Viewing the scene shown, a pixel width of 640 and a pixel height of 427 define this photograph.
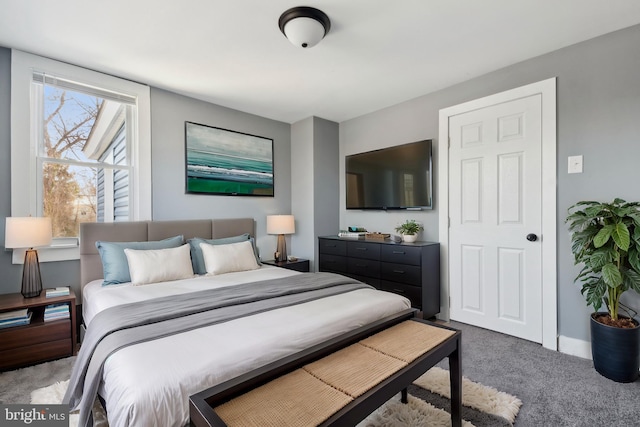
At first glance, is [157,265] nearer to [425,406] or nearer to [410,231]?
[425,406]

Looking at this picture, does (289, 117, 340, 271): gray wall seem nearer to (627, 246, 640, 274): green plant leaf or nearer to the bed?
the bed

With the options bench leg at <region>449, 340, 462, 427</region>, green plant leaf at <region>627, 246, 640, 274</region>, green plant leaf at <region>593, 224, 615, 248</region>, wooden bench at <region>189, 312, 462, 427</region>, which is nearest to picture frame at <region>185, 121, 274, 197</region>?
wooden bench at <region>189, 312, 462, 427</region>

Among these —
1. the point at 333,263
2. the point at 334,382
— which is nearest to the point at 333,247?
the point at 333,263

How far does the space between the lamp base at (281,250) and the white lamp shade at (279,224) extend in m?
0.11

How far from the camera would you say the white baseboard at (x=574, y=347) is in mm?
2416

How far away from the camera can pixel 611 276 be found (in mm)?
1957

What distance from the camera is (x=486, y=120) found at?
118 inches

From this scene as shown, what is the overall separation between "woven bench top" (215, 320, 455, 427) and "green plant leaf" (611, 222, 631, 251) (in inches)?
50.8

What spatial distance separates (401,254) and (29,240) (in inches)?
126

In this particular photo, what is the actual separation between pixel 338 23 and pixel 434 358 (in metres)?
2.22

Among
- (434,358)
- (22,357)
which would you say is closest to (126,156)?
(22,357)

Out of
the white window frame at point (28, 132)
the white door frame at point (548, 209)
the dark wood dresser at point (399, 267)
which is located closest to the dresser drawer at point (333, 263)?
the dark wood dresser at point (399, 267)

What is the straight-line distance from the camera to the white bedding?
1.06 metres

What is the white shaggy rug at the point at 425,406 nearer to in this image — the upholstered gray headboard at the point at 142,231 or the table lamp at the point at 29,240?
the table lamp at the point at 29,240
